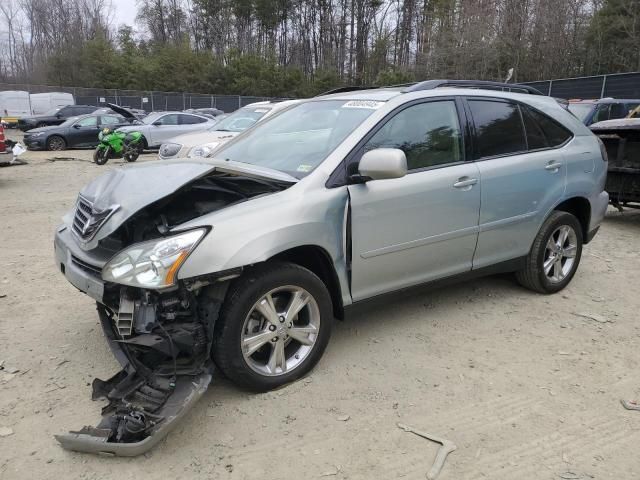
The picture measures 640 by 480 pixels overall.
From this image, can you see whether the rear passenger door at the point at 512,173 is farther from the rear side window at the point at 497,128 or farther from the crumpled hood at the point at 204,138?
the crumpled hood at the point at 204,138

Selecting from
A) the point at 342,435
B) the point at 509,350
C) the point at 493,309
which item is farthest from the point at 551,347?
the point at 342,435

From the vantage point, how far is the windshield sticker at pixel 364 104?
11.6 ft

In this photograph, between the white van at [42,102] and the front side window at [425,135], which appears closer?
the front side window at [425,135]

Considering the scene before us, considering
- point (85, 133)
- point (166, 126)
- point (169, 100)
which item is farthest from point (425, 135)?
point (169, 100)

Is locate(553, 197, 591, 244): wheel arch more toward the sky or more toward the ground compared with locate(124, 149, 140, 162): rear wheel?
more toward the sky

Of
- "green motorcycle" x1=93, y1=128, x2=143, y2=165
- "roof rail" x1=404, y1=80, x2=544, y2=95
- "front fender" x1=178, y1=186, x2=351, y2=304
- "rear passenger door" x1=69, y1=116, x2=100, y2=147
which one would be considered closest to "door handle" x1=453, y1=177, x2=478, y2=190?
"roof rail" x1=404, y1=80, x2=544, y2=95

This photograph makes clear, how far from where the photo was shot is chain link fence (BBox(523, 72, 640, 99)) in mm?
18375

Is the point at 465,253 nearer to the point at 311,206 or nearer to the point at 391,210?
the point at 391,210

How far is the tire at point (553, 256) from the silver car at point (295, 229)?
3cm

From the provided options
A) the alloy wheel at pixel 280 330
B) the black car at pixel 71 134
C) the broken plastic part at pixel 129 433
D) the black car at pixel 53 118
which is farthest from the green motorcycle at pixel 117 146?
the broken plastic part at pixel 129 433

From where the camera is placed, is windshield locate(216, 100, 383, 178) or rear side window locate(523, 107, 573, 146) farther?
rear side window locate(523, 107, 573, 146)

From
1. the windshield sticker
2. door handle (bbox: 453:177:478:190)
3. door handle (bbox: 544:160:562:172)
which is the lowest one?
door handle (bbox: 453:177:478:190)

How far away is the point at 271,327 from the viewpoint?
116 inches

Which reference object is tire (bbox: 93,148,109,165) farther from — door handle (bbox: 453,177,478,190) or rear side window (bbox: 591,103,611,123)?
door handle (bbox: 453,177,478,190)
